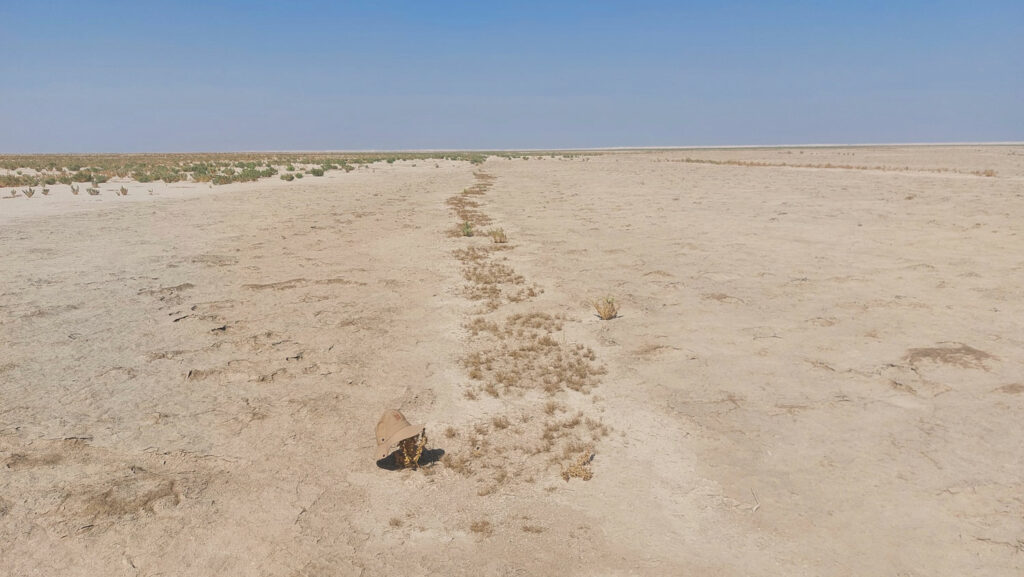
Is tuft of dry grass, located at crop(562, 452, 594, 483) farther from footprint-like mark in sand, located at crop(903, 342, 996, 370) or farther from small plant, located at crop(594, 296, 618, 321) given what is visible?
footprint-like mark in sand, located at crop(903, 342, 996, 370)

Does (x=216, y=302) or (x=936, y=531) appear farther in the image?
(x=216, y=302)

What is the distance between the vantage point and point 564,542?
346 cm

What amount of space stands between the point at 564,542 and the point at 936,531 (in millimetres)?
2317

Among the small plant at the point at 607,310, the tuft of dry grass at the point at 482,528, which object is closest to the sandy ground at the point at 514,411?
the tuft of dry grass at the point at 482,528

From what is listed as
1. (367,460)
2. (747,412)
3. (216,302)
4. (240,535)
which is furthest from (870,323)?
(216,302)

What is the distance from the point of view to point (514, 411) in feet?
16.7

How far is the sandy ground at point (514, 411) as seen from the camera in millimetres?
3416

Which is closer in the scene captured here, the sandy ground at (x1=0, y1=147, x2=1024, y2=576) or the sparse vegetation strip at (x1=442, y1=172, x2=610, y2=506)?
the sandy ground at (x1=0, y1=147, x2=1024, y2=576)

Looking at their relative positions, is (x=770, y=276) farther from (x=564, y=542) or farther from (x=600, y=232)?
(x=564, y=542)

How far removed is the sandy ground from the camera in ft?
11.2

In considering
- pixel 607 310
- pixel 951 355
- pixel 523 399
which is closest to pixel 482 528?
pixel 523 399

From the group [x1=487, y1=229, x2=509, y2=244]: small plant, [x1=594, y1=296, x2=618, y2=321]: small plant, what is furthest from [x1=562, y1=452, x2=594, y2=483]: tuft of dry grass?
[x1=487, y1=229, x2=509, y2=244]: small plant

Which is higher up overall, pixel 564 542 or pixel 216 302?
pixel 216 302

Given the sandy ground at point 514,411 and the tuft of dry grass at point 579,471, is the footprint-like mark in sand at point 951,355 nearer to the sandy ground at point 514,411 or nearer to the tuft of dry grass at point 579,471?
the sandy ground at point 514,411
